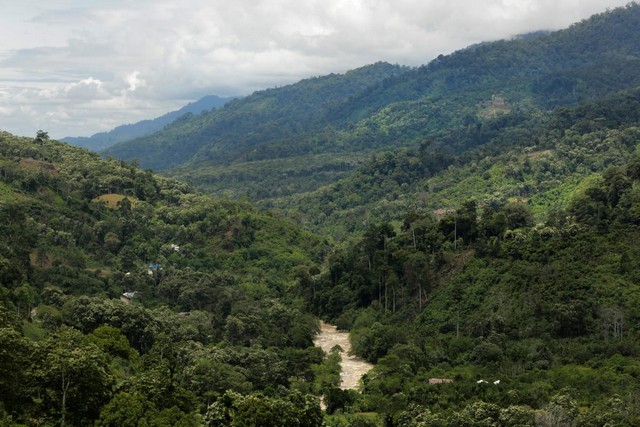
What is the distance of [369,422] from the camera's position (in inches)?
1372

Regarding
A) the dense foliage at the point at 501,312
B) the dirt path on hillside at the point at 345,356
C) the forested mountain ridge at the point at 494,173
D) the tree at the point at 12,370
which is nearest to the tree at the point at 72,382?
the tree at the point at 12,370

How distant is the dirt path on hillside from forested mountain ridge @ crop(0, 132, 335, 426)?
1934 mm

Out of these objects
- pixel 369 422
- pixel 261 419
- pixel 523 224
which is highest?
pixel 523 224

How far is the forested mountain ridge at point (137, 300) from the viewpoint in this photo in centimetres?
2775

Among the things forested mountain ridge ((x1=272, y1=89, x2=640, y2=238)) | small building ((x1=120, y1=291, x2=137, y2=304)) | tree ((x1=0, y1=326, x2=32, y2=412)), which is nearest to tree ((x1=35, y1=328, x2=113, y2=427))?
tree ((x1=0, y1=326, x2=32, y2=412))

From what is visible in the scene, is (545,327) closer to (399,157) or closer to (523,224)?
(523,224)

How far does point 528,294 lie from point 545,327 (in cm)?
296

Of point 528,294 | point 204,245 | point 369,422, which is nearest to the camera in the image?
point 369,422

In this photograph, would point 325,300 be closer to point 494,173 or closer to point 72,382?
point 72,382

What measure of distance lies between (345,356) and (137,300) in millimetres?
17449

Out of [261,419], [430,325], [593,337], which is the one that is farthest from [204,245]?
[261,419]

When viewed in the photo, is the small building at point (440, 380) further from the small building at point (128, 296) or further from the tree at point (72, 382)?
the small building at point (128, 296)

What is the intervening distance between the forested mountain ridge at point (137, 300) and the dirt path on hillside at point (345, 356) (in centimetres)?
193

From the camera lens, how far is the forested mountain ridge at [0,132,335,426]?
2775 cm
